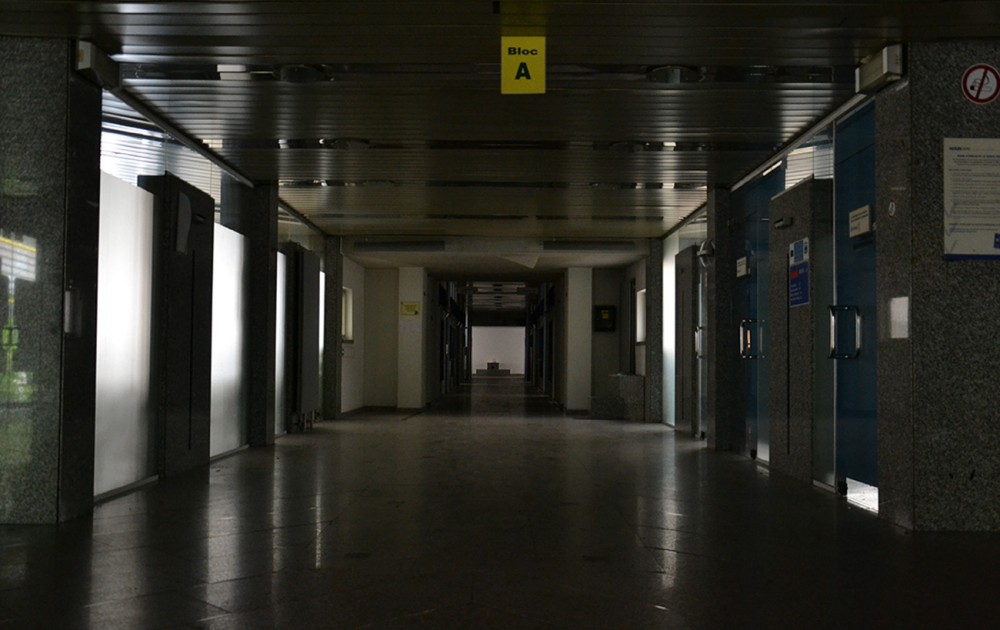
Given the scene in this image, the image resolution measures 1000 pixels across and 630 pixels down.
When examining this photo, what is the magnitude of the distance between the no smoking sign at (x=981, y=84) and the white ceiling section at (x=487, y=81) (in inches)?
11.0

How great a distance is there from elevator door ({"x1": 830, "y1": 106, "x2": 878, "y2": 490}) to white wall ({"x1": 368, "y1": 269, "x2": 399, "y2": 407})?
1259 cm

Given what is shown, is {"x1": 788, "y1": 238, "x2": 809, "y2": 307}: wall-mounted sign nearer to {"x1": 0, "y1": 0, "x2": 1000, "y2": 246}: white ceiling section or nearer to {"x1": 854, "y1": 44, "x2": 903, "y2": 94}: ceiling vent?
{"x1": 0, "y1": 0, "x2": 1000, "y2": 246}: white ceiling section

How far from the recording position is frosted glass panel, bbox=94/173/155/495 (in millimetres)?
6914

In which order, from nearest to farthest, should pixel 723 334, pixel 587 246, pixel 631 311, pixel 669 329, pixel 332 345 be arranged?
pixel 723 334
pixel 669 329
pixel 332 345
pixel 587 246
pixel 631 311

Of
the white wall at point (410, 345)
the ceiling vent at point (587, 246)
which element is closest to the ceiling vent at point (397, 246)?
the ceiling vent at point (587, 246)

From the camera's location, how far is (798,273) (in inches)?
324

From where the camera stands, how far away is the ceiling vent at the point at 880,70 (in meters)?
5.79

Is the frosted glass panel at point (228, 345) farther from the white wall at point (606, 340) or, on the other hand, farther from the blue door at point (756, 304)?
the white wall at point (606, 340)

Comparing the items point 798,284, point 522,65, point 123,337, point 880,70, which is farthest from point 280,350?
point 880,70

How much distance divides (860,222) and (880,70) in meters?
1.40

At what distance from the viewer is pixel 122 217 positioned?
7.20 m

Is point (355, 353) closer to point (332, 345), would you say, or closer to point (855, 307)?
point (332, 345)

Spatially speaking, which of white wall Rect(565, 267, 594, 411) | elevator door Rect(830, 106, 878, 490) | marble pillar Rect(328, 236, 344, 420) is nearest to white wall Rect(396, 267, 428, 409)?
white wall Rect(565, 267, 594, 411)

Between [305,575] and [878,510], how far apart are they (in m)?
3.89
